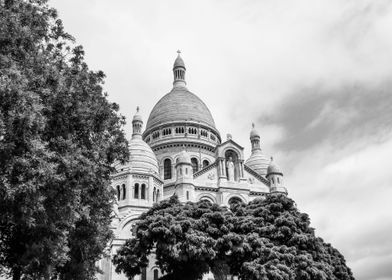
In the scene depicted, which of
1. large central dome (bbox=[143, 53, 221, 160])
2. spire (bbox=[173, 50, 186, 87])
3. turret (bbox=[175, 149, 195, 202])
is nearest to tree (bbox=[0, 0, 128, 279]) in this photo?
turret (bbox=[175, 149, 195, 202])

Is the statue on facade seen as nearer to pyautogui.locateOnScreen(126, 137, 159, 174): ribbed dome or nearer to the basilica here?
the basilica

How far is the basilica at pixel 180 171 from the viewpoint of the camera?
3956cm

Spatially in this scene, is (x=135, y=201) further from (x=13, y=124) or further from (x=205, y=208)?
(x=13, y=124)

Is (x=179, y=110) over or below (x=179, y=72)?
below

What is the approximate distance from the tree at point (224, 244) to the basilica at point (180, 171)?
640cm

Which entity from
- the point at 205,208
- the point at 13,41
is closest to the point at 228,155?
the point at 205,208

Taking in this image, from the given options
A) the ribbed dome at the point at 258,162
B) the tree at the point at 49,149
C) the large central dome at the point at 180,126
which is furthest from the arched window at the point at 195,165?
the tree at the point at 49,149

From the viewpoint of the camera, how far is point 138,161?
42.3m

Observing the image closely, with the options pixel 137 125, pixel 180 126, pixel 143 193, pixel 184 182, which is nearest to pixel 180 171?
pixel 184 182

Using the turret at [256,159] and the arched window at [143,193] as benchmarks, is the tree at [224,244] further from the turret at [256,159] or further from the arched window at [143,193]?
the turret at [256,159]

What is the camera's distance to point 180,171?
4122 centimetres

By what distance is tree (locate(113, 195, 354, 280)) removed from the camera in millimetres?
24172

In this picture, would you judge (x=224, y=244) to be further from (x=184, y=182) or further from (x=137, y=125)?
(x=137, y=125)

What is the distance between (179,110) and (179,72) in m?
10.7
